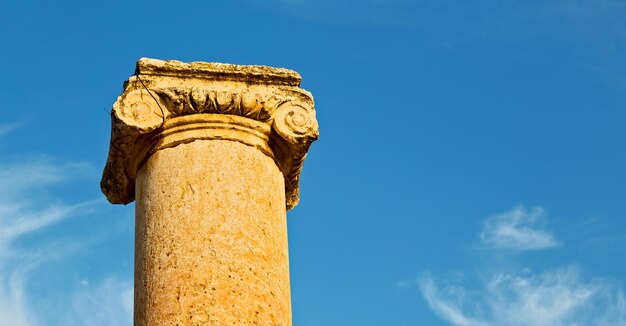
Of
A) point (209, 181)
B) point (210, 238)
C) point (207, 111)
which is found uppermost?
point (207, 111)

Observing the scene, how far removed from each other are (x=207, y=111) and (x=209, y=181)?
3.11 feet

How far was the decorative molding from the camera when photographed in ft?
35.3

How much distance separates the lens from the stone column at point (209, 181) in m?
9.43

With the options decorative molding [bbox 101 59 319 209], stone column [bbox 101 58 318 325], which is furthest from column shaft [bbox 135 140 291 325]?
decorative molding [bbox 101 59 319 209]

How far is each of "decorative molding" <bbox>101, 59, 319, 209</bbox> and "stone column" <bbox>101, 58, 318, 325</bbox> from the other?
1cm

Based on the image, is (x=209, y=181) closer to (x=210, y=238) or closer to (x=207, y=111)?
(x=210, y=238)

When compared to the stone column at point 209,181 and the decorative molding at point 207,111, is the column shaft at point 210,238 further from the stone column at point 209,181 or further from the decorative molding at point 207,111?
the decorative molding at point 207,111

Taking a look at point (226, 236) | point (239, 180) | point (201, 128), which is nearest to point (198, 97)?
point (201, 128)

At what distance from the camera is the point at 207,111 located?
10836mm

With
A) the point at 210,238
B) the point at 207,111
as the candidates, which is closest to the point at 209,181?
the point at 210,238

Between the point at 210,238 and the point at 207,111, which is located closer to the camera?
the point at 210,238

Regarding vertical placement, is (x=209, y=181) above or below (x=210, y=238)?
above

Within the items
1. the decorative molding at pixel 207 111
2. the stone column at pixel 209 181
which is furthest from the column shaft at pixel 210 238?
the decorative molding at pixel 207 111

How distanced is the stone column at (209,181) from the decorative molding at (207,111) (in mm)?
10
